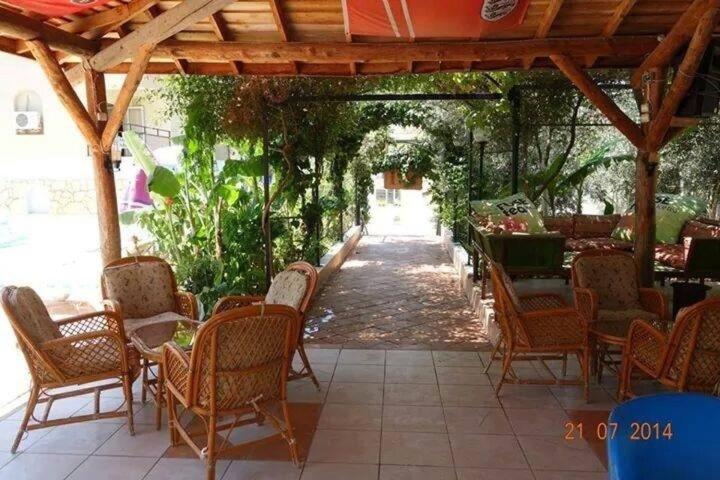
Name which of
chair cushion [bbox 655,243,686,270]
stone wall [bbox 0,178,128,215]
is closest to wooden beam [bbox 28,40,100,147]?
chair cushion [bbox 655,243,686,270]

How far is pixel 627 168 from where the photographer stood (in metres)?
11.6

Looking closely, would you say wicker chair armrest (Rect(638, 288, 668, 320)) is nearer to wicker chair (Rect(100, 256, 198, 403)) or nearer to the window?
wicker chair (Rect(100, 256, 198, 403))

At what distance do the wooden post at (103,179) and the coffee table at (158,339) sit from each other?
1107 mm

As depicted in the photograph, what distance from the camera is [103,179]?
4.55 meters

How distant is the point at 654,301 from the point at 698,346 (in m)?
1.41

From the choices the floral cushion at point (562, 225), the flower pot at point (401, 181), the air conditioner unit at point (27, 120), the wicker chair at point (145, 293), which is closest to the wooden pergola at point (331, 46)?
the wicker chair at point (145, 293)

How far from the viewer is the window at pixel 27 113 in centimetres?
1428

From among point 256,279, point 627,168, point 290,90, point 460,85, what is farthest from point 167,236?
point 627,168

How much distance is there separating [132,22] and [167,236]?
3.14 metres

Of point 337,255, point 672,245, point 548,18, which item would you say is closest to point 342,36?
point 548,18

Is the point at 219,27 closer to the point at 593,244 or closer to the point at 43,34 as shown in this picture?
the point at 43,34

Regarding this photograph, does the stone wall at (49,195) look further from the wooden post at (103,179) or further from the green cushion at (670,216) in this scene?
the green cushion at (670,216)

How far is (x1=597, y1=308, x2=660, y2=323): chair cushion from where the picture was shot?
4196mm

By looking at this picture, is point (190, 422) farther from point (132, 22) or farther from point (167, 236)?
point (167, 236)
